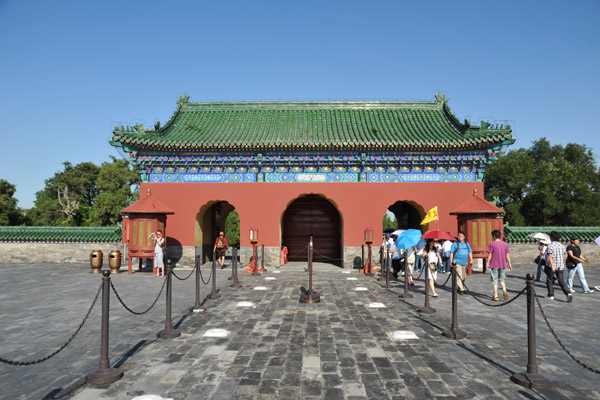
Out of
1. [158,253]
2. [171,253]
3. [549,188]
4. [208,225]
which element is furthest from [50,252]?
[549,188]

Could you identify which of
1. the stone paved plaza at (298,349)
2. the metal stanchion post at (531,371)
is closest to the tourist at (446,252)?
the stone paved plaza at (298,349)

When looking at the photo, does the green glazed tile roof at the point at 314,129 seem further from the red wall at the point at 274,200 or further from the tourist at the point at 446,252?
the tourist at the point at 446,252

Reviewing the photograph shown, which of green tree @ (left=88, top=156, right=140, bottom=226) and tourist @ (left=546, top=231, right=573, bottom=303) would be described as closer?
tourist @ (left=546, top=231, right=573, bottom=303)

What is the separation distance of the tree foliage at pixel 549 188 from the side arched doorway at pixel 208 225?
2432cm

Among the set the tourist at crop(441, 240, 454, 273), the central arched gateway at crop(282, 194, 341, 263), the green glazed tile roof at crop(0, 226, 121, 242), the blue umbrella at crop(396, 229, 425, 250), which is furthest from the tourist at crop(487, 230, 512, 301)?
the green glazed tile roof at crop(0, 226, 121, 242)

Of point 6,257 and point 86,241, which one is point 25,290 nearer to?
point 86,241

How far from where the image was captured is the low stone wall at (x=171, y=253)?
49.4 ft

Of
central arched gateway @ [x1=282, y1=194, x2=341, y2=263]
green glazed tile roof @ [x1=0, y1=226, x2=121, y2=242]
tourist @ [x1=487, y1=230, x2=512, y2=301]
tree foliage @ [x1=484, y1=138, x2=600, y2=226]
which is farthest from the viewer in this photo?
tree foliage @ [x1=484, y1=138, x2=600, y2=226]

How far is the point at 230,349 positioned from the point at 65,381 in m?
1.94

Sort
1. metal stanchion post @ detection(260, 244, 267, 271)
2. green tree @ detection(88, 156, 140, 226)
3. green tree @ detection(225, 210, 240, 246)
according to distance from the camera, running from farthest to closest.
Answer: green tree @ detection(225, 210, 240, 246) < green tree @ detection(88, 156, 140, 226) < metal stanchion post @ detection(260, 244, 267, 271)

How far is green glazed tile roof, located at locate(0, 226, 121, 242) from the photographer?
16.9 meters

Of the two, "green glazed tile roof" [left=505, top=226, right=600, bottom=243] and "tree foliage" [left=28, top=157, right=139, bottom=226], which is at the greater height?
"tree foliage" [left=28, top=157, right=139, bottom=226]

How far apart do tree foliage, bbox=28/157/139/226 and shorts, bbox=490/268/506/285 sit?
23627 mm

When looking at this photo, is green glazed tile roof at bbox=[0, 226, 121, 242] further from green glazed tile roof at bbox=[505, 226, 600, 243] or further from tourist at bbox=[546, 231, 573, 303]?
green glazed tile roof at bbox=[505, 226, 600, 243]
